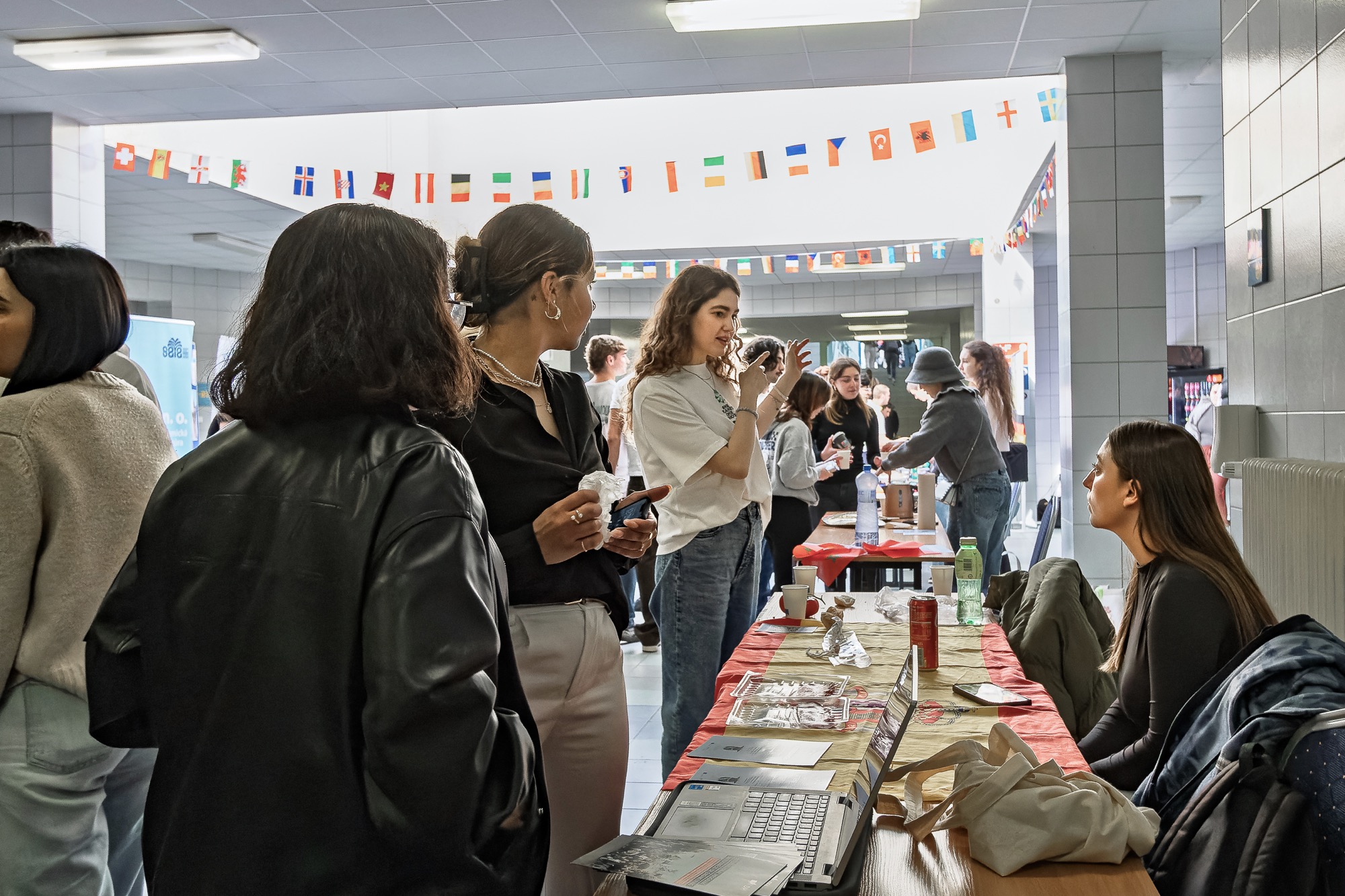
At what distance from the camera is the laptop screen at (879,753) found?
1150mm

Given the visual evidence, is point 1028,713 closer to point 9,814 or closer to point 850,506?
point 9,814

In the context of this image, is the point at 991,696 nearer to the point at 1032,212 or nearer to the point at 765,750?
the point at 765,750

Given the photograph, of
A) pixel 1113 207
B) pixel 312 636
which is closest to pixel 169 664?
pixel 312 636

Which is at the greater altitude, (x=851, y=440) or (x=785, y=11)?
(x=785, y=11)

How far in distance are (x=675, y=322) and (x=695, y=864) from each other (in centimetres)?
184

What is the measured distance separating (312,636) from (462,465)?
21 centimetres

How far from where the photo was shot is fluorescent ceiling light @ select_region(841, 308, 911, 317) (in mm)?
12762

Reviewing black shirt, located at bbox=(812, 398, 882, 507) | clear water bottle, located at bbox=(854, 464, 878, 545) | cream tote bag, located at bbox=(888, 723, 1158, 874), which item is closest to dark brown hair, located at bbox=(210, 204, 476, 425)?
cream tote bag, located at bbox=(888, 723, 1158, 874)

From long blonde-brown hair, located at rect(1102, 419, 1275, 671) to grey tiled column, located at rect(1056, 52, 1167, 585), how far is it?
138 inches

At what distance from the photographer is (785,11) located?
4523 millimetres

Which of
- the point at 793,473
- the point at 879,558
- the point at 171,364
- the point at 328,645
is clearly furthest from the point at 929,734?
the point at 171,364

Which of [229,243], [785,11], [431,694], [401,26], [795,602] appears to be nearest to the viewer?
[431,694]

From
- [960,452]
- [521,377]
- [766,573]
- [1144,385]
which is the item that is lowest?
[766,573]

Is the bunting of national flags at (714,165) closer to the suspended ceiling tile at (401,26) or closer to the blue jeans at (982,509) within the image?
the suspended ceiling tile at (401,26)
